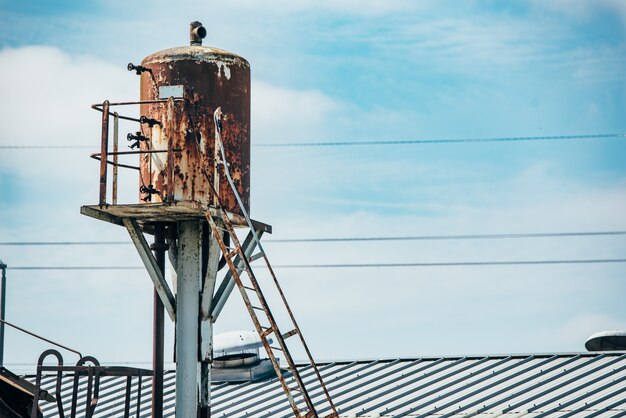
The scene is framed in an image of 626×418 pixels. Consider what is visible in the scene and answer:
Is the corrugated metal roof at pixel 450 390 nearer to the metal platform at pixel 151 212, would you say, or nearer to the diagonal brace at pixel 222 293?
the diagonal brace at pixel 222 293

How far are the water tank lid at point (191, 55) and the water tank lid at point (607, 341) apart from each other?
35.5ft

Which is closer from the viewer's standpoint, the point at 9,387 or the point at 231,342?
the point at 9,387

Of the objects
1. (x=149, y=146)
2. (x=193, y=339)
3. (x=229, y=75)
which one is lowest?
(x=193, y=339)

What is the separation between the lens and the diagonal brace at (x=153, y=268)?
62.7 feet

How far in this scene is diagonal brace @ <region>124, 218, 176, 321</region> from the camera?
1912cm

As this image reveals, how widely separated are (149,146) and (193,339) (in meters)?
3.23

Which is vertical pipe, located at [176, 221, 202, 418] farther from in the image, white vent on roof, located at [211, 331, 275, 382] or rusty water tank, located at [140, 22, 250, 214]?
white vent on roof, located at [211, 331, 275, 382]

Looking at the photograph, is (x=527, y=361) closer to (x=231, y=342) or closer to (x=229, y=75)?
(x=231, y=342)

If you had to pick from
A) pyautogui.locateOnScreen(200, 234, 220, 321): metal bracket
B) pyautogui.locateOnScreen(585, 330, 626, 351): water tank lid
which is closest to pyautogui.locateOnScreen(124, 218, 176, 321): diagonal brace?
pyautogui.locateOnScreen(200, 234, 220, 321): metal bracket

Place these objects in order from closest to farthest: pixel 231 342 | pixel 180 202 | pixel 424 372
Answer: pixel 180 202, pixel 424 372, pixel 231 342

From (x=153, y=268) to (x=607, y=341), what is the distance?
35.9ft

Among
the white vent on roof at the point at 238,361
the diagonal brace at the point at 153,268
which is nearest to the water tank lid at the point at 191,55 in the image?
the diagonal brace at the point at 153,268

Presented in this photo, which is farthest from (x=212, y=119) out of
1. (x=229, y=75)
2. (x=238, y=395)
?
(x=238, y=395)

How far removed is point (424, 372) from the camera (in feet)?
76.6
